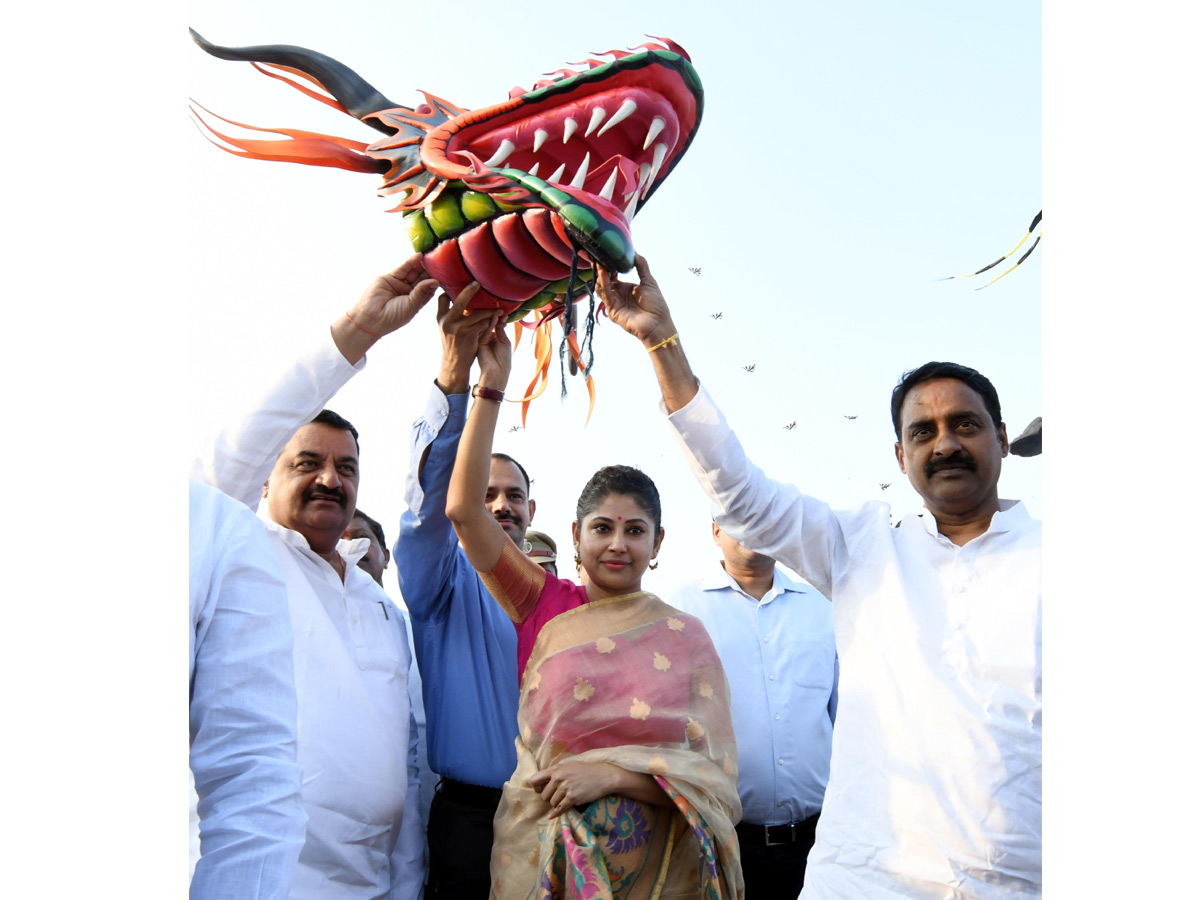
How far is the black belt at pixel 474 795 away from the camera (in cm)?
280

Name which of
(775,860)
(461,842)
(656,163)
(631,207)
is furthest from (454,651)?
(656,163)

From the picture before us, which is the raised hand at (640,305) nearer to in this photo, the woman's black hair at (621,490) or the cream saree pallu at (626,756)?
the woman's black hair at (621,490)

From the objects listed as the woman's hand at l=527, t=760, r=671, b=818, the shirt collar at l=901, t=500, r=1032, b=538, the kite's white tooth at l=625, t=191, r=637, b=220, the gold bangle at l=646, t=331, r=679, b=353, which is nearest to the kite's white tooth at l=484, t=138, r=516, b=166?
the kite's white tooth at l=625, t=191, r=637, b=220

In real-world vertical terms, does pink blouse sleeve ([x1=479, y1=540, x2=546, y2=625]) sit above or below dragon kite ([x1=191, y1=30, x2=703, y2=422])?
below

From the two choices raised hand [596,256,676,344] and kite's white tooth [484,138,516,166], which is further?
raised hand [596,256,676,344]

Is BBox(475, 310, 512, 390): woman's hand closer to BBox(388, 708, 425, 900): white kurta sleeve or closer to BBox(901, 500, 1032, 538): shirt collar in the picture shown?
BBox(388, 708, 425, 900): white kurta sleeve

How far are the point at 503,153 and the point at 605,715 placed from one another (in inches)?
58.1

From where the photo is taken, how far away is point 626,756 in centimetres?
254

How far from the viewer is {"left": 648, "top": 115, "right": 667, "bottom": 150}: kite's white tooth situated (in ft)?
7.91

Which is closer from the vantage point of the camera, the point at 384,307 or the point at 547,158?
the point at 547,158

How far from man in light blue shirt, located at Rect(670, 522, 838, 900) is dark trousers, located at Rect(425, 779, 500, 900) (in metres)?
0.96

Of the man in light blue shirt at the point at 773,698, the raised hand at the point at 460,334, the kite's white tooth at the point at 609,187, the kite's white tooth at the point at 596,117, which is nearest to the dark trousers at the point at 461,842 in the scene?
the man in light blue shirt at the point at 773,698

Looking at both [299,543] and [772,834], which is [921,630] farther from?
[299,543]

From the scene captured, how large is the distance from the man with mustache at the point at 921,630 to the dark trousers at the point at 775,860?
32.8 inches
